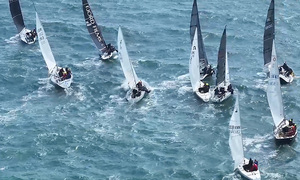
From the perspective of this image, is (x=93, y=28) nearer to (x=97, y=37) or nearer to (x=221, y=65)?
(x=97, y=37)

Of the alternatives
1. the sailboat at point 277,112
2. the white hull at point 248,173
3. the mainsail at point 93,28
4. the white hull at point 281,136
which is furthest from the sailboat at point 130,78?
the white hull at point 248,173

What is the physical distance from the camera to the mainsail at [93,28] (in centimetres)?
12212

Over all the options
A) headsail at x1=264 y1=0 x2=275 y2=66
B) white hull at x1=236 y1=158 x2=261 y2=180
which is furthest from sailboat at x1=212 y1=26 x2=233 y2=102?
white hull at x1=236 y1=158 x2=261 y2=180

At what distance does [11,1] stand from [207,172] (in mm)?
57714

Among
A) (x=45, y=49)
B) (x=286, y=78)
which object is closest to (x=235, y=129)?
(x=286, y=78)

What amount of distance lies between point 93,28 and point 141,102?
2230 cm

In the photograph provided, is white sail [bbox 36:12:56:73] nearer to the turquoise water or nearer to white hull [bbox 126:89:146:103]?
the turquoise water

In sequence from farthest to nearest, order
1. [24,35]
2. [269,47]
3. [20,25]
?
[20,25], [24,35], [269,47]

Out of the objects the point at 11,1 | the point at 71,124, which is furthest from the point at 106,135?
the point at 11,1

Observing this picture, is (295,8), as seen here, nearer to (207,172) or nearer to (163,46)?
(163,46)

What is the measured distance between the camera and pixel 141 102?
10731 cm

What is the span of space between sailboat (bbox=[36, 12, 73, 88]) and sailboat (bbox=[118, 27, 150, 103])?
8.98 metres

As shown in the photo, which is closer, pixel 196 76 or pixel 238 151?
pixel 238 151

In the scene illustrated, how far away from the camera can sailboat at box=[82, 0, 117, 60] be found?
121m
